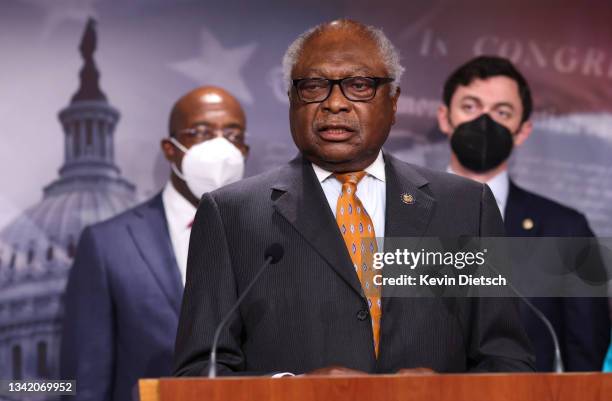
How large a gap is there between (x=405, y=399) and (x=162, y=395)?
1.53ft

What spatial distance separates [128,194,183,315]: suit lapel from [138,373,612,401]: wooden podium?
2.05 m

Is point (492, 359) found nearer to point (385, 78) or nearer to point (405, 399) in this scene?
point (405, 399)

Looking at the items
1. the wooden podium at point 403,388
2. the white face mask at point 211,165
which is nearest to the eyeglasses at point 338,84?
the wooden podium at point 403,388

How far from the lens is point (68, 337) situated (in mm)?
4348

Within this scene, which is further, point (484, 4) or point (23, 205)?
point (484, 4)

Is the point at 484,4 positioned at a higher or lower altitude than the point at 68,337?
higher

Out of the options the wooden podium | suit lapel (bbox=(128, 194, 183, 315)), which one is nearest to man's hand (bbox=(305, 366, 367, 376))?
the wooden podium

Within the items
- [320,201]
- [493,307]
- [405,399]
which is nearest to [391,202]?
[320,201]

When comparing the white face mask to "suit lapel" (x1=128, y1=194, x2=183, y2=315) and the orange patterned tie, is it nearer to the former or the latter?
"suit lapel" (x1=128, y1=194, x2=183, y2=315)

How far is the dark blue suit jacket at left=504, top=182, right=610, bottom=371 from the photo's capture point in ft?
13.9

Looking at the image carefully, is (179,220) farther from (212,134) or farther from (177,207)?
(212,134)

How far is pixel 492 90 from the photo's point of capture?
4602mm

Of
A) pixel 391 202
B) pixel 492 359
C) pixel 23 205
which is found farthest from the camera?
pixel 23 205

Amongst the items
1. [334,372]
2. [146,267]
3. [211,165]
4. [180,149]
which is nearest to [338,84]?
[334,372]
